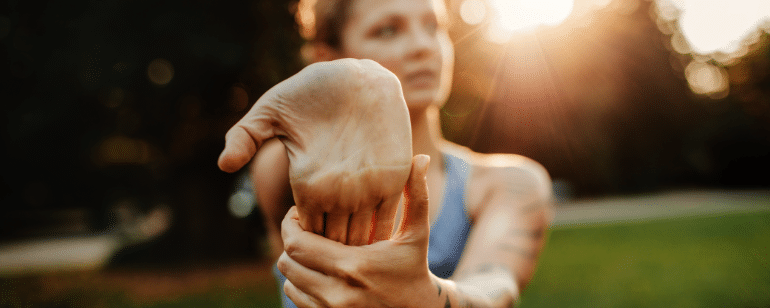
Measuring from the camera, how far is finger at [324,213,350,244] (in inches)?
33.9

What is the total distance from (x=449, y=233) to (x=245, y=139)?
3.82 ft

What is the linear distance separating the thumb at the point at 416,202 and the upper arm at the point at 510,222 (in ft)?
2.27

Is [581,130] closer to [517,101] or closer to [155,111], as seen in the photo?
[517,101]

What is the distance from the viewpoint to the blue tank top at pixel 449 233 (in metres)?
1.79

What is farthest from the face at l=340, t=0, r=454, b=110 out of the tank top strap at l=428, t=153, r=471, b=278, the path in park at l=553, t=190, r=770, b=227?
the path in park at l=553, t=190, r=770, b=227

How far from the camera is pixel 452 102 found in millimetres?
10094

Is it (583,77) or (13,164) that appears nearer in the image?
(13,164)

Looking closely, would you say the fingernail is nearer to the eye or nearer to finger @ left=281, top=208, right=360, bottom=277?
finger @ left=281, top=208, right=360, bottom=277

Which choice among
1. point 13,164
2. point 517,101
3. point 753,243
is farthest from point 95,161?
point 517,101

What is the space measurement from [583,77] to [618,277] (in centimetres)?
1526

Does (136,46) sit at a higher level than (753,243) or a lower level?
higher

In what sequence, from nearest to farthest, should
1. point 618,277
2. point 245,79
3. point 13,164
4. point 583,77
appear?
point 245,79, point 618,277, point 13,164, point 583,77

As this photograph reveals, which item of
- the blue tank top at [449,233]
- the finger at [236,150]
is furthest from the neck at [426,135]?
the finger at [236,150]

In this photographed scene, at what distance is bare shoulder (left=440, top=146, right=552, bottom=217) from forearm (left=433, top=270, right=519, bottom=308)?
1.24 ft
